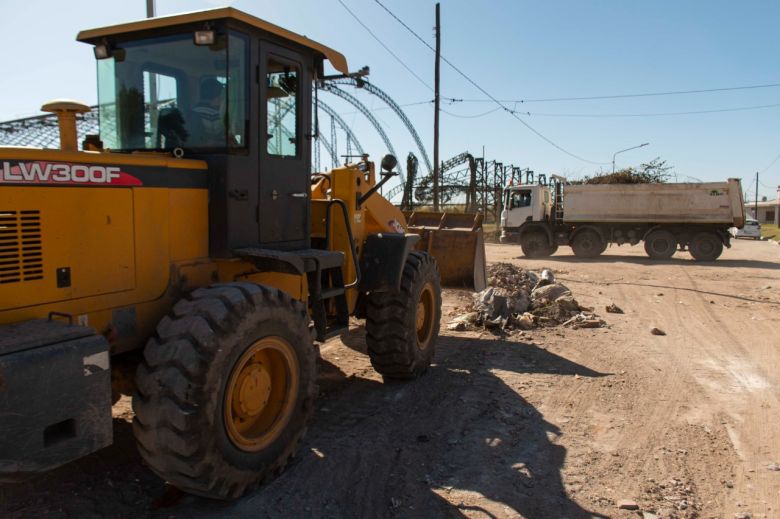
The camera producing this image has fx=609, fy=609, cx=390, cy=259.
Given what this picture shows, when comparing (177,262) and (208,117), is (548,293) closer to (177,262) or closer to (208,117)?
(208,117)

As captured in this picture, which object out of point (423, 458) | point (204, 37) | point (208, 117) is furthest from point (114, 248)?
point (423, 458)

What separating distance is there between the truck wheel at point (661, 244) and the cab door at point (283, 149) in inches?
805

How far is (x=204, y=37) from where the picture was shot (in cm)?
392

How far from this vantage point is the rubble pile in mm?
8891

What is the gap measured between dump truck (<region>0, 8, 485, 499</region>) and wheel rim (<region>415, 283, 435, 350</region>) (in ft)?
4.38

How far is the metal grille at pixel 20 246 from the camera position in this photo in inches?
117

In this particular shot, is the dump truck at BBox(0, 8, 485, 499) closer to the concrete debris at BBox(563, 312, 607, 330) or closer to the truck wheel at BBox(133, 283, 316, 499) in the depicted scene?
the truck wheel at BBox(133, 283, 316, 499)

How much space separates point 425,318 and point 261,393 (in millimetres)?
3174

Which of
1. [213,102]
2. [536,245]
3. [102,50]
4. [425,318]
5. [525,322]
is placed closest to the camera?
[213,102]

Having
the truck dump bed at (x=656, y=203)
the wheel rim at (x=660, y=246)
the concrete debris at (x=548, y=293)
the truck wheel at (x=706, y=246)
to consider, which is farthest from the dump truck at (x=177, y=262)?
the truck wheel at (x=706, y=246)

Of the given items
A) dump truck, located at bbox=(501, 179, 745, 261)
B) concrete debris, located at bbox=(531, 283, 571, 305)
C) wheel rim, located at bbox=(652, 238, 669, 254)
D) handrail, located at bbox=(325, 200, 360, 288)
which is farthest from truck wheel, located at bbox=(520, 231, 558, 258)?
handrail, located at bbox=(325, 200, 360, 288)

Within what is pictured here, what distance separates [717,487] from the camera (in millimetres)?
4012

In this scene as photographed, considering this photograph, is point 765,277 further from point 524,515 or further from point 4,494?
point 4,494

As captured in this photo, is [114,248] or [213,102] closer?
[114,248]
